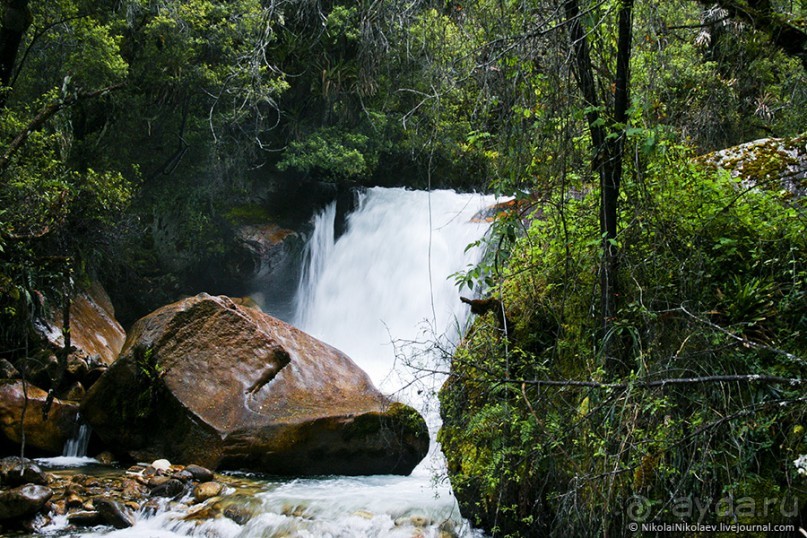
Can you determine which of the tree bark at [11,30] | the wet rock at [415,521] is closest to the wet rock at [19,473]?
the wet rock at [415,521]

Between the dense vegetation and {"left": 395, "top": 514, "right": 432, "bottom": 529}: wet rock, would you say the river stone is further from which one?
the dense vegetation

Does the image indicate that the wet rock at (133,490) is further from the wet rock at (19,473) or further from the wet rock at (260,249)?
the wet rock at (260,249)

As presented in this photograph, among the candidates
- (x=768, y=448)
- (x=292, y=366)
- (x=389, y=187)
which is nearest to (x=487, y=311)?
(x=768, y=448)

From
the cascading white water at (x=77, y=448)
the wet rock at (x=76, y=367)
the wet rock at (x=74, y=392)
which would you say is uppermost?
the wet rock at (x=76, y=367)

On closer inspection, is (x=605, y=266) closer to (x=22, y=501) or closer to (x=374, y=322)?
(x=22, y=501)

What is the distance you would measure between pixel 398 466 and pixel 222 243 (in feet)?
32.9

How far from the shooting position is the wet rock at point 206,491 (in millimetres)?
6438

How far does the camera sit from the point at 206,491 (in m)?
6.53

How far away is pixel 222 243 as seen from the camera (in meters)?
16.2

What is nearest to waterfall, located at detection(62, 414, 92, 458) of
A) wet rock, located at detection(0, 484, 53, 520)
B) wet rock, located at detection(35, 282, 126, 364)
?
wet rock, located at detection(35, 282, 126, 364)

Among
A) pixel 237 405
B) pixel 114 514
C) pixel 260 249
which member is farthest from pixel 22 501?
pixel 260 249

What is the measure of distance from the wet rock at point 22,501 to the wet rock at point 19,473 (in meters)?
0.41

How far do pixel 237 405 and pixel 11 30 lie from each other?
4.96m

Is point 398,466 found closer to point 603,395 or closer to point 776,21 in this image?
point 603,395
